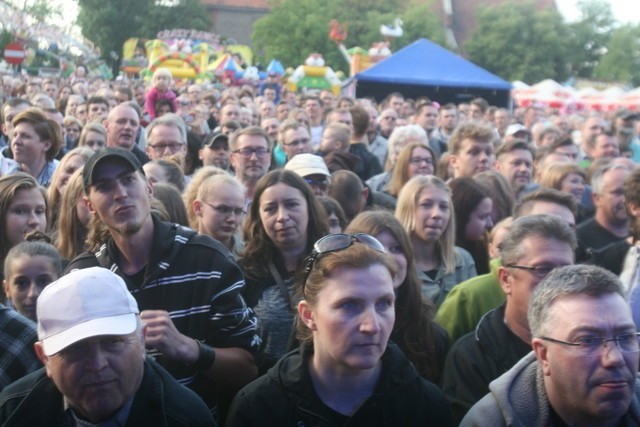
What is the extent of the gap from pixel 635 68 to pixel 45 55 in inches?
1660

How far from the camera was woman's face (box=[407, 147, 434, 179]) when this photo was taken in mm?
7062

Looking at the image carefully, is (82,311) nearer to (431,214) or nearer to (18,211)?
(18,211)

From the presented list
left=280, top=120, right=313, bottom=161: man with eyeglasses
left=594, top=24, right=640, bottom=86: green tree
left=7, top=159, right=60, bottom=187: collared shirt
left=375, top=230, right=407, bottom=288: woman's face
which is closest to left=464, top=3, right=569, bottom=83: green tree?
left=594, top=24, right=640, bottom=86: green tree

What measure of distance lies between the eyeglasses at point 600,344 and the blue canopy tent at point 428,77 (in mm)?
22219

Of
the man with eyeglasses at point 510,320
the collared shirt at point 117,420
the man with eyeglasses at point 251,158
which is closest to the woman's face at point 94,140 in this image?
the man with eyeglasses at point 251,158

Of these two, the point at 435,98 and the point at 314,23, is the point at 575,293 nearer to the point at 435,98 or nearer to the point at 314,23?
the point at 435,98

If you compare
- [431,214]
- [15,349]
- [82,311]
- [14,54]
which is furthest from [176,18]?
[82,311]

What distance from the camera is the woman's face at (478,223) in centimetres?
584

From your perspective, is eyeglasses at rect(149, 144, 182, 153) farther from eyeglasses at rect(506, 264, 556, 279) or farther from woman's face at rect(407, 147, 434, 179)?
eyeglasses at rect(506, 264, 556, 279)

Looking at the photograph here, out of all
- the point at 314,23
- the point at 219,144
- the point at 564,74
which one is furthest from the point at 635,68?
the point at 219,144

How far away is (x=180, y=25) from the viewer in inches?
2544

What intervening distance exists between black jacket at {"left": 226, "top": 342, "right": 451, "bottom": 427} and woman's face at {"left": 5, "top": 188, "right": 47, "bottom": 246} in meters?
2.29

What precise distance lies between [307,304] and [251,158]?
149 inches

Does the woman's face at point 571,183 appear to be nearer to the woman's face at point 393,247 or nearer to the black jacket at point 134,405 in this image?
the woman's face at point 393,247
